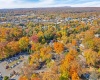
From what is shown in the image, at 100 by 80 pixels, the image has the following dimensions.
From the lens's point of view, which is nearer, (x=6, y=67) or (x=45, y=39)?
(x=6, y=67)

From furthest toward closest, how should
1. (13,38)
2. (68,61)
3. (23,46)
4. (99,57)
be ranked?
1. (13,38)
2. (23,46)
3. (99,57)
4. (68,61)

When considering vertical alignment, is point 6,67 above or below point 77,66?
below

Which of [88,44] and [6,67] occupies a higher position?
[88,44]

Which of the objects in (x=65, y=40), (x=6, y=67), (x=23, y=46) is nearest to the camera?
(x=6, y=67)

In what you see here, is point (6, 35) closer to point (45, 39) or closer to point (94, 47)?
point (45, 39)

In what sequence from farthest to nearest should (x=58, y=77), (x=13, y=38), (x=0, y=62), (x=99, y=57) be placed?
(x=13, y=38)
(x=0, y=62)
(x=99, y=57)
(x=58, y=77)

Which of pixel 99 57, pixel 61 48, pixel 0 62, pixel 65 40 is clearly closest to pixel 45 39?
pixel 65 40

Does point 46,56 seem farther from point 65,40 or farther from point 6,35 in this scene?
point 6,35

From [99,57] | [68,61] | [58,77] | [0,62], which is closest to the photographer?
[58,77]

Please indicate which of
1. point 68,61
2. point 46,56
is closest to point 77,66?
point 68,61
